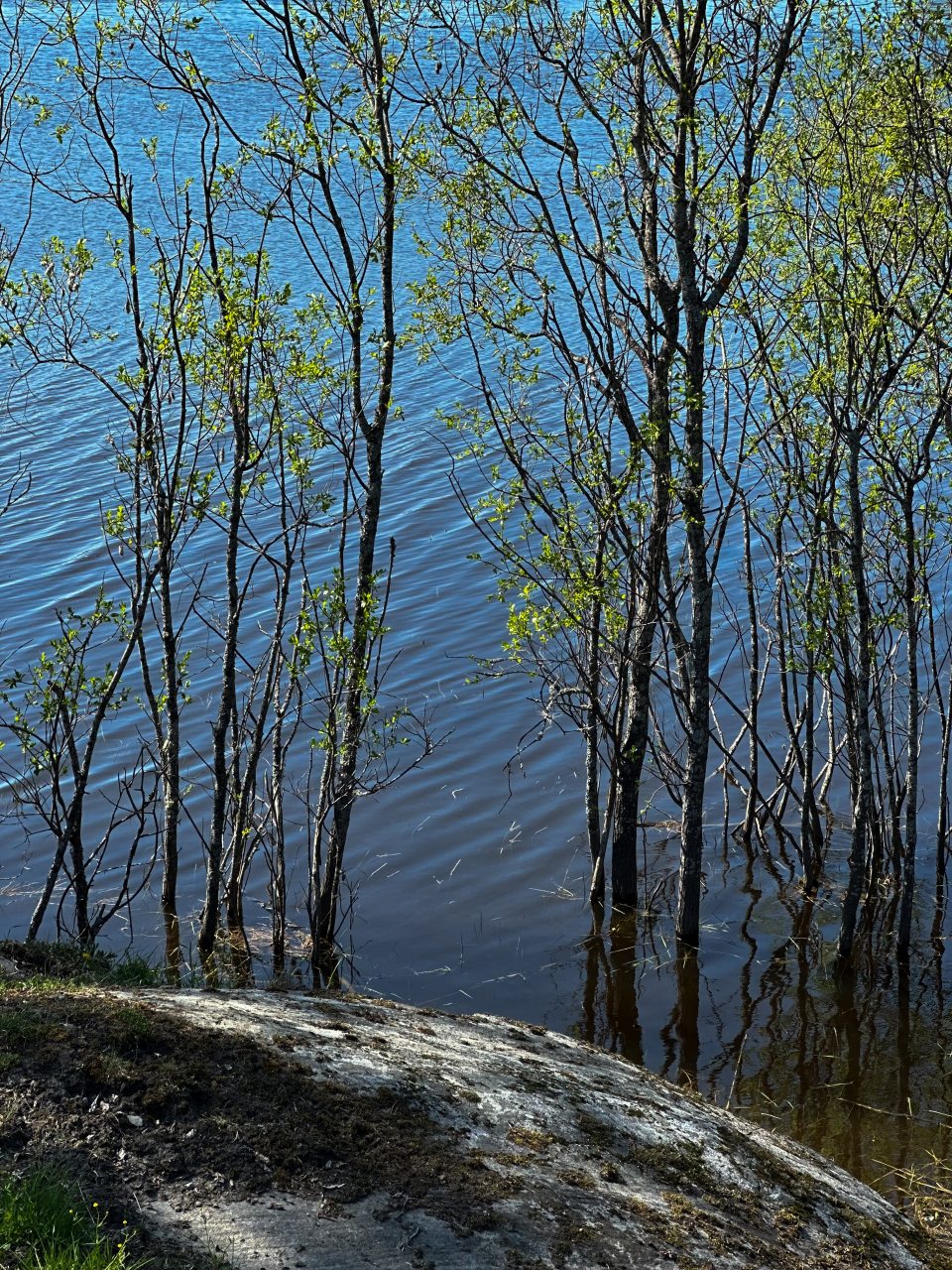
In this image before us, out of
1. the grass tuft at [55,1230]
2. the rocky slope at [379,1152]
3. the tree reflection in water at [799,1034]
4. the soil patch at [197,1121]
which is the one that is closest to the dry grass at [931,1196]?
the tree reflection in water at [799,1034]

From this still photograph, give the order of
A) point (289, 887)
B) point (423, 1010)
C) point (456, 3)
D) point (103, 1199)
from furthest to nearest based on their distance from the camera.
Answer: point (289, 887)
point (456, 3)
point (423, 1010)
point (103, 1199)

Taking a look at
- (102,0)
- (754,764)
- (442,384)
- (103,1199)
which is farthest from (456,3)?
(102,0)

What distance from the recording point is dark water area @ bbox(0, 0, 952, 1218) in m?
8.76

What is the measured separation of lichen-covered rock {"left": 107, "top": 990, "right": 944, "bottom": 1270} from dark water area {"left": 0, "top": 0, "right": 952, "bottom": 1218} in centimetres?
203

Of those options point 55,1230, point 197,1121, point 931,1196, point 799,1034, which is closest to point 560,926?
point 799,1034

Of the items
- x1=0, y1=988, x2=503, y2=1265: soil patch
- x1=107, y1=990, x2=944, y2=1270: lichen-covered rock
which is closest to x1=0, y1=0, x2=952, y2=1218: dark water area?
x1=107, y1=990, x2=944, y2=1270: lichen-covered rock

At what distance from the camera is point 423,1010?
23.8 feet

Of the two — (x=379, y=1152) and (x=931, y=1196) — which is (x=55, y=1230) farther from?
(x=931, y=1196)

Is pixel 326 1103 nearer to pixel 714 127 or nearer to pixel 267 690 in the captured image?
pixel 267 690

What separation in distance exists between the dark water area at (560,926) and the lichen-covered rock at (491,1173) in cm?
203

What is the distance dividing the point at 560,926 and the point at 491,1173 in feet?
18.8

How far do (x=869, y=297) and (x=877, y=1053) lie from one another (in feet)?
17.6

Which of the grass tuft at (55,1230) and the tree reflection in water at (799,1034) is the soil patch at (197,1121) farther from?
the tree reflection in water at (799,1034)

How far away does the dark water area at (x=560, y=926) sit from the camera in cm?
876
